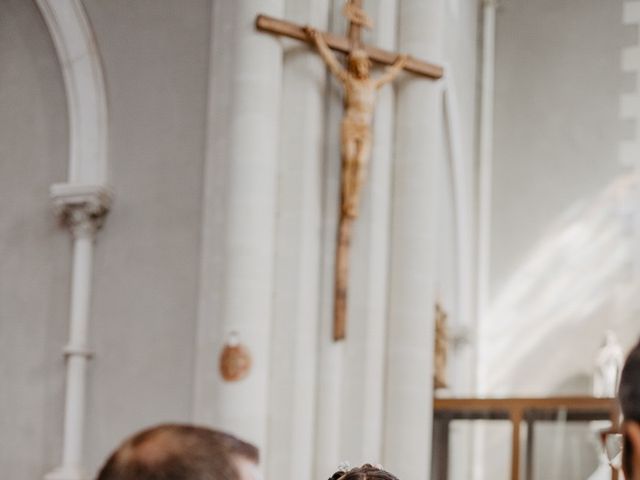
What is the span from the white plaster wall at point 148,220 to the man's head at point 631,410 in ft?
25.6

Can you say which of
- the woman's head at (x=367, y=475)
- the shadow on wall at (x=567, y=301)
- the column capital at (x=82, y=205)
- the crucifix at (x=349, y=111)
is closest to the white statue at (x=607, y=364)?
the shadow on wall at (x=567, y=301)

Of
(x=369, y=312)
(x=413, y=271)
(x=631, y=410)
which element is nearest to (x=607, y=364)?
(x=413, y=271)

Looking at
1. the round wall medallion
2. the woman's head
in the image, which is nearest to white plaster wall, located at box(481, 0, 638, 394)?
the round wall medallion

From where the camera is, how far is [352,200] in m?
9.19

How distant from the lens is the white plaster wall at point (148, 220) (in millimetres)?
9305

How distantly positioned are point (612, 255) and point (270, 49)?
7.86 metres

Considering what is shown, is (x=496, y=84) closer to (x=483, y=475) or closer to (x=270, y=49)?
(x=483, y=475)

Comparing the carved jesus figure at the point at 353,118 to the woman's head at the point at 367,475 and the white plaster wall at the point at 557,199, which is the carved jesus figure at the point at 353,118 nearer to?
the woman's head at the point at 367,475

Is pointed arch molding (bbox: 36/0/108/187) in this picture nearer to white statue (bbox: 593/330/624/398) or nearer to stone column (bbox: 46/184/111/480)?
stone column (bbox: 46/184/111/480)

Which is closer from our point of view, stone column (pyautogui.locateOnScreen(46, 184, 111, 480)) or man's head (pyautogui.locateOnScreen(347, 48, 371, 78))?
man's head (pyautogui.locateOnScreen(347, 48, 371, 78))

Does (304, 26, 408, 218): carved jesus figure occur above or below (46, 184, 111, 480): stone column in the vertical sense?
above

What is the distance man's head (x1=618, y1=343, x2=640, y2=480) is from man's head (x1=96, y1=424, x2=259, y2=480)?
43 centimetres

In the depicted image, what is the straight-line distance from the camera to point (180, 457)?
147 centimetres

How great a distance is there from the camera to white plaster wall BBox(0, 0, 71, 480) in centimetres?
962
